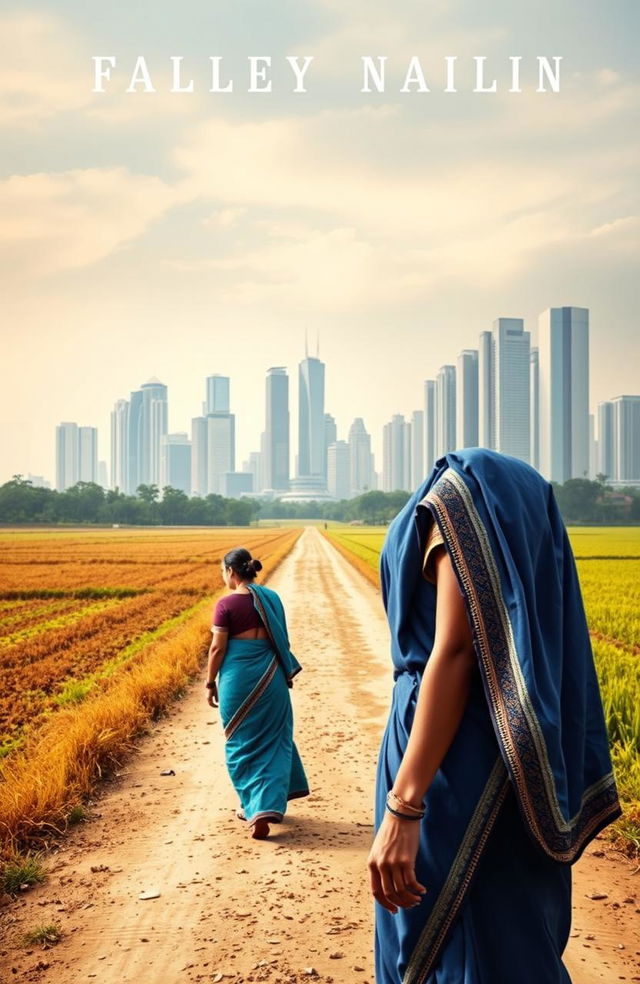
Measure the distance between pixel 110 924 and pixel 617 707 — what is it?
475cm

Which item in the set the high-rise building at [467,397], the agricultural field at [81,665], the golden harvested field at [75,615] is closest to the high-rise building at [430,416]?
the high-rise building at [467,397]

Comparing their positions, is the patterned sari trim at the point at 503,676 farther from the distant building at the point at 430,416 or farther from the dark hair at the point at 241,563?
the distant building at the point at 430,416

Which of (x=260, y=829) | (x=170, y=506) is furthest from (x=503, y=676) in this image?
(x=170, y=506)

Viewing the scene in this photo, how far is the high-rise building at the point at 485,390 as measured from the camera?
16475 cm

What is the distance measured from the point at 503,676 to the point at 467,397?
17352cm

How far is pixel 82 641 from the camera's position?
44.1 feet

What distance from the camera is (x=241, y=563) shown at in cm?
500

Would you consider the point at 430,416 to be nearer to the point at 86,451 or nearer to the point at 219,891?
the point at 86,451

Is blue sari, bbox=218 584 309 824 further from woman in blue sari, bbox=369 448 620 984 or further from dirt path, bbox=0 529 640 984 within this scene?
woman in blue sari, bbox=369 448 620 984

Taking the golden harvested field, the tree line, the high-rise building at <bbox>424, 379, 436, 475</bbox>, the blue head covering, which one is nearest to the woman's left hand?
the blue head covering

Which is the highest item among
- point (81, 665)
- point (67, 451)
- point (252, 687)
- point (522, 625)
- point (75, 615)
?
point (67, 451)

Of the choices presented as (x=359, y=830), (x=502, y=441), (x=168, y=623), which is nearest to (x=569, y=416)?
(x=502, y=441)

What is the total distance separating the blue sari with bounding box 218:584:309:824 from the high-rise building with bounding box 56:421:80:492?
599 feet

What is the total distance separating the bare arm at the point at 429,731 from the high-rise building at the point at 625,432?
157 m
